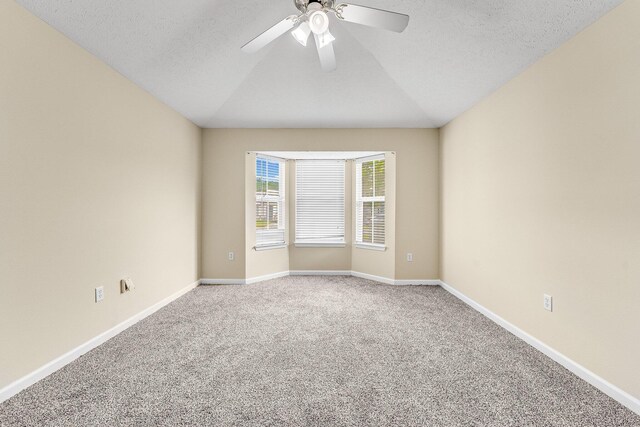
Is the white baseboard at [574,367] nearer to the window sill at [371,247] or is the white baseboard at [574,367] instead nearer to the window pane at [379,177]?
Answer: the window sill at [371,247]

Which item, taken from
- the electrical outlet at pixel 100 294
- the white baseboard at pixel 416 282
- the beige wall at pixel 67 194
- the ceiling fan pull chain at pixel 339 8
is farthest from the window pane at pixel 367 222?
the electrical outlet at pixel 100 294

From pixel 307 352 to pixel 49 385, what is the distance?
163cm

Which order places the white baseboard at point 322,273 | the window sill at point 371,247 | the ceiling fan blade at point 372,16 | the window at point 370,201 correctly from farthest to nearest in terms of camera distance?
the white baseboard at point 322,273 < the window at point 370,201 < the window sill at point 371,247 < the ceiling fan blade at point 372,16

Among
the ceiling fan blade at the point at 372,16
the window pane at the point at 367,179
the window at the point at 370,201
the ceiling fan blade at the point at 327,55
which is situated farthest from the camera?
the window pane at the point at 367,179

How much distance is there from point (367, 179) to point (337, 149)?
0.75 meters

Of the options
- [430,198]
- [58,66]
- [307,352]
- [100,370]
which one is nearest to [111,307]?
[100,370]

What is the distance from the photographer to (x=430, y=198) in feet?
13.5

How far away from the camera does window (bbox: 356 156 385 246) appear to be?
4395mm

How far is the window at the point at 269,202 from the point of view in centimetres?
446

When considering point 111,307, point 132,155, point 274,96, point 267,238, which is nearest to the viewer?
point 111,307

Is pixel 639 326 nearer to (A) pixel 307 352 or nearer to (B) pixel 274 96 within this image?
(A) pixel 307 352

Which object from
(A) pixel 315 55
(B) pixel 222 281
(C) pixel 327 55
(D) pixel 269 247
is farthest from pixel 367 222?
(C) pixel 327 55

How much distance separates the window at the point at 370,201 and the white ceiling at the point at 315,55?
0.74m

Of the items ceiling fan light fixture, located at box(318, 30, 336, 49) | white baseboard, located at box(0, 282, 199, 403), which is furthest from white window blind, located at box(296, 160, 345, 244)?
ceiling fan light fixture, located at box(318, 30, 336, 49)
